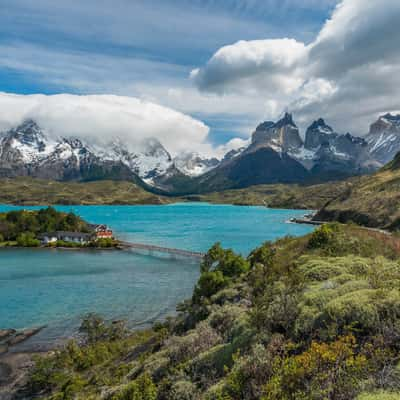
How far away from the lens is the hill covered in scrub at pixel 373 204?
4872 inches

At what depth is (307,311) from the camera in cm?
1204

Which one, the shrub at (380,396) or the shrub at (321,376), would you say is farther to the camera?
the shrub at (321,376)

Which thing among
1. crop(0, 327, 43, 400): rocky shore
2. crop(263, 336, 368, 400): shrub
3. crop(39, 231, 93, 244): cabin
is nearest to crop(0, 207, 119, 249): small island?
crop(39, 231, 93, 244): cabin

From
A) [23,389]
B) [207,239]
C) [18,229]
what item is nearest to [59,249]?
[18,229]

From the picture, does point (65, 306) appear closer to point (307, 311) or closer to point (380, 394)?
point (307, 311)

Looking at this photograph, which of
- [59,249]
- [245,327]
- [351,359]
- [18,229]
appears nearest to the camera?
[351,359]

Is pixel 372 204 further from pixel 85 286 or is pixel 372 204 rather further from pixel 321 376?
pixel 321 376

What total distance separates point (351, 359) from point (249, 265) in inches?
991

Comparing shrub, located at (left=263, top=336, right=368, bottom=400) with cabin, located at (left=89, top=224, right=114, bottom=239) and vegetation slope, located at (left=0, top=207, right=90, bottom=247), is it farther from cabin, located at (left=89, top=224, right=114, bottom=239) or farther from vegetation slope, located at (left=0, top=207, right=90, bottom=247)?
vegetation slope, located at (left=0, top=207, right=90, bottom=247)

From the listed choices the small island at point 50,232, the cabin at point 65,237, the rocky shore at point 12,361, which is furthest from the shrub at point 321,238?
the cabin at point 65,237

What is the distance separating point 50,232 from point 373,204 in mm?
127214

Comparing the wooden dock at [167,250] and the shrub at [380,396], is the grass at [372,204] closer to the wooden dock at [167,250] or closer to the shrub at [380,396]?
the wooden dock at [167,250]

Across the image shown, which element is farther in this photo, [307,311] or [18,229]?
[18,229]

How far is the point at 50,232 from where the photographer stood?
12006 cm
